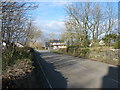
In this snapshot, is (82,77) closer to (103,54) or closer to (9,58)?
(9,58)

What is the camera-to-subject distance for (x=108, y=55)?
77.7 feet

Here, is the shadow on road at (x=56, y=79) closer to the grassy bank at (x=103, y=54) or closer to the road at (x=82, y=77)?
the road at (x=82, y=77)

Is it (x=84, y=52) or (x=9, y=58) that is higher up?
(x=9, y=58)

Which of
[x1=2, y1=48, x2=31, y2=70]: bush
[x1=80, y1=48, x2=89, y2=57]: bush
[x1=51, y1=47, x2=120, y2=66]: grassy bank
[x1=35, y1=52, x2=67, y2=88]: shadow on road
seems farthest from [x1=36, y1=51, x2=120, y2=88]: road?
[x1=80, y1=48, x2=89, y2=57]: bush

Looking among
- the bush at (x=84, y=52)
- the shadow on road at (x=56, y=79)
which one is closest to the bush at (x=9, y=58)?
the shadow on road at (x=56, y=79)

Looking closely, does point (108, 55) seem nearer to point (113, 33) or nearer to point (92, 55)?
point (92, 55)

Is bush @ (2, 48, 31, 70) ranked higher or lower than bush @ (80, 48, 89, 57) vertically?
higher

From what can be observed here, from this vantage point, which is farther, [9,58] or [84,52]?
[84,52]

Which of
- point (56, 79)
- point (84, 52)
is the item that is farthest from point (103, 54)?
point (56, 79)

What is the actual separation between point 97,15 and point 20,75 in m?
33.9

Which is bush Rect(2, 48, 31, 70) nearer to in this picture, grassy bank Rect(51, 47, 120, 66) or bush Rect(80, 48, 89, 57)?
grassy bank Rect(51, 47, 120, 66)

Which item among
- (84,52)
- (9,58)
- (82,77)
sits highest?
(9,58)

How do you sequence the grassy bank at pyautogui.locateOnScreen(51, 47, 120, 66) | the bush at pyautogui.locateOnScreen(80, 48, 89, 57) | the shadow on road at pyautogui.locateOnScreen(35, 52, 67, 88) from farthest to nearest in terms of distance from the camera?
the bush at pyautogui.locateOnScreen(80, 48, 89, 57) → the grassy bank at pyautogui.locateOnScreen(51, 47, 120, 66) → the shadow on road at pyautogui.locateOnScreen(35, 52, 67, 88)

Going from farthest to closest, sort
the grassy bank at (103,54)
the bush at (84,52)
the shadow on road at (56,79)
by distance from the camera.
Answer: the bush at (84,52) → the grassy bank at (103,54) → the shadow on road at (56,79)
